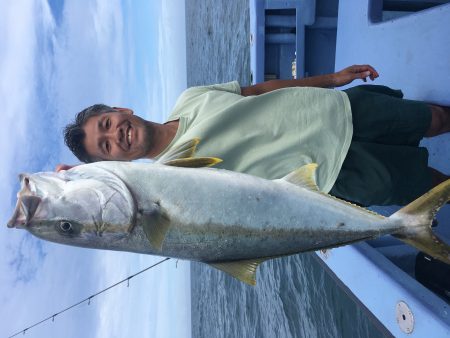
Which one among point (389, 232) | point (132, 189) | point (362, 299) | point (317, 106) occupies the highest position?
point (317, 106)

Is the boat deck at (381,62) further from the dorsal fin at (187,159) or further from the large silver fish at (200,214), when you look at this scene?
the dorsal fin at (187,159)

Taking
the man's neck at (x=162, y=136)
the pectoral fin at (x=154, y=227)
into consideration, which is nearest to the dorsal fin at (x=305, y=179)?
the pectoral fin at (x=154, y=227)

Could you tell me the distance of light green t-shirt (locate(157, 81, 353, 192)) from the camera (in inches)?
109

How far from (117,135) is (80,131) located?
1.28 feet

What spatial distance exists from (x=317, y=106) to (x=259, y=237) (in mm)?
1286

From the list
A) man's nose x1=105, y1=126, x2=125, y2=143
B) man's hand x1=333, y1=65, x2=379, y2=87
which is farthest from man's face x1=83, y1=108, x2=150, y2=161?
man's hand x1=333, y1=65, x2=379, y2=87

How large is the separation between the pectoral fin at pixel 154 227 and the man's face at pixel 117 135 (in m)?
1.19

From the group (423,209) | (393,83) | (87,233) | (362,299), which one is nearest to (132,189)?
(87,233)

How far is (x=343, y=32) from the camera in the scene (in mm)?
5172

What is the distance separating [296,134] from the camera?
9.45ft

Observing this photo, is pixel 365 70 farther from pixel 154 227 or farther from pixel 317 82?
pixel 154 227

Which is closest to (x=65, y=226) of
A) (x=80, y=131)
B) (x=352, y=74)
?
(x=80, y=131)

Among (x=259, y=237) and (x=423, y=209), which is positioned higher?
(x=423, y=209)

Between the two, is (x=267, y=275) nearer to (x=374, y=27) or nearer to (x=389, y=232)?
(x=374, y=27)
